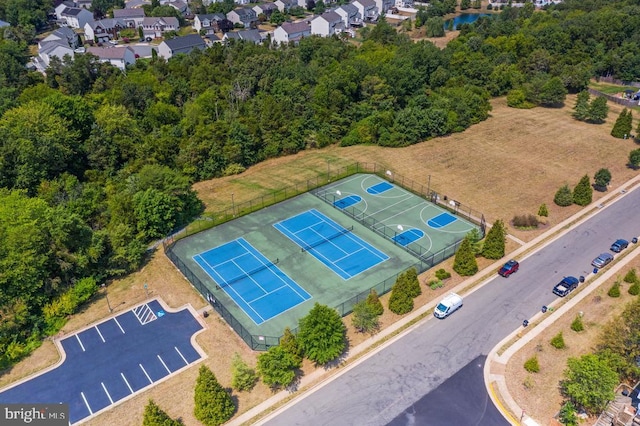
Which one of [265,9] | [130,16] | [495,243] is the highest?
[130,16]

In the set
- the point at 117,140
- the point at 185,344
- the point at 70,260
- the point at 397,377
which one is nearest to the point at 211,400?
the point at 185,344

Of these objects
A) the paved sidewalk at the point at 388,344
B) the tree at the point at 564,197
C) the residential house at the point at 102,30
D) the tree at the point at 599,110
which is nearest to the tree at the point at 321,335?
the paved sidewalk at the point at 388,344

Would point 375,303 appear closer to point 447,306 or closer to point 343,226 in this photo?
point 447,306

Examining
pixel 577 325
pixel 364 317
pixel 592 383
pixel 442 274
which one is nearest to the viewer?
pixel 592 383

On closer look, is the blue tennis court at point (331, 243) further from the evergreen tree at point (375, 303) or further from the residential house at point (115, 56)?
the residential house at point (115, 56)

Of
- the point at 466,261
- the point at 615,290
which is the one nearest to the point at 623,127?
the point at 615,290

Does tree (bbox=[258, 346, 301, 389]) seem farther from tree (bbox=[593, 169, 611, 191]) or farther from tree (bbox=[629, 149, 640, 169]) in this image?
tree (bbox=[629, 149, 640, 169])
